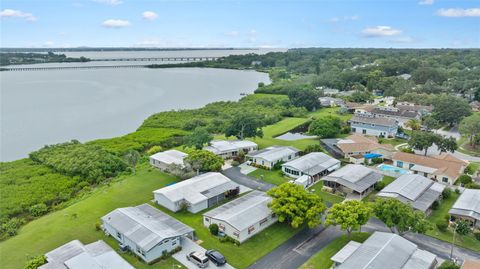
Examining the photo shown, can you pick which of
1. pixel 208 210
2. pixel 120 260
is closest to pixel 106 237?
pixel 120 260

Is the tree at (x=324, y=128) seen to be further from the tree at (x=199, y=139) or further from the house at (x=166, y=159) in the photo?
the house at (x=166, y=159)

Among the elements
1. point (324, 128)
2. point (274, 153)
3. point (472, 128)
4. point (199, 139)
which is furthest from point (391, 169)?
point (199, 139)

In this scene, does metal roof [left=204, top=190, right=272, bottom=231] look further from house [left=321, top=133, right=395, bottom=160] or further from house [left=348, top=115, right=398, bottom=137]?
house [left=348, top=115, right=398, bottom=137]

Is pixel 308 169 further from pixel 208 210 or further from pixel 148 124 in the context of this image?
pixel 148 124

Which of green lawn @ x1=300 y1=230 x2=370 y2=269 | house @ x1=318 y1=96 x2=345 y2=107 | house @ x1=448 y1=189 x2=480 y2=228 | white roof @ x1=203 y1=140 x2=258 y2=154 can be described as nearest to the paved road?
white roof @ x1=203 y1=140 x2=258 y2=154

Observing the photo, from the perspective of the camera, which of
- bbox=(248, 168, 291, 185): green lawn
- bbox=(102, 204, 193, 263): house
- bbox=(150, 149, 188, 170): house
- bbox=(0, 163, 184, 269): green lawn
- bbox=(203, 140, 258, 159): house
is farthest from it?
bbox=(203, 140, 258, 159): house

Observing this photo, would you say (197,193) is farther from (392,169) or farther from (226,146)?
(392,169)
